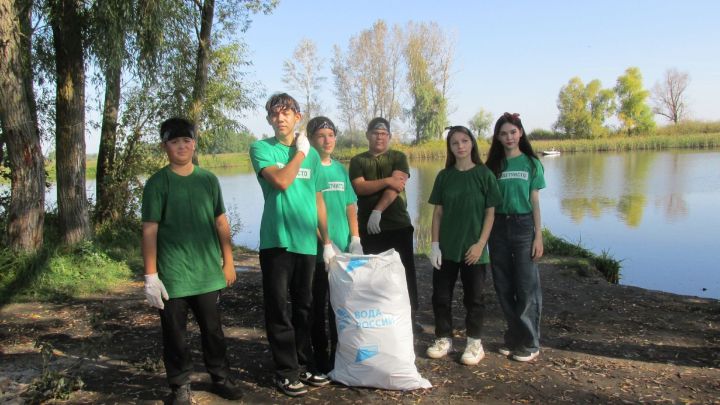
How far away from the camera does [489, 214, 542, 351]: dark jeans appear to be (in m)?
3.42

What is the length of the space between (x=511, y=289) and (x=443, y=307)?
1.62ft

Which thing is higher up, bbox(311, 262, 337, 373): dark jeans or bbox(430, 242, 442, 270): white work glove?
bbox(430, 242, 442, 270): white work glove

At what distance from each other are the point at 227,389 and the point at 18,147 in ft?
14.7

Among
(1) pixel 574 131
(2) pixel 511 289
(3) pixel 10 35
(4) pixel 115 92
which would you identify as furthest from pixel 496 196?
(1) pixel 574 131

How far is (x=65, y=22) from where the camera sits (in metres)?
6.47

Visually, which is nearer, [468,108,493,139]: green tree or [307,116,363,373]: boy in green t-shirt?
[307,116,363,373]: boy in green t-shirt

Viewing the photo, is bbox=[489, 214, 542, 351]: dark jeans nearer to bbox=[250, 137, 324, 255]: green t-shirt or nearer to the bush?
bbox=[250, 137, 324, 255]: green t-shirt

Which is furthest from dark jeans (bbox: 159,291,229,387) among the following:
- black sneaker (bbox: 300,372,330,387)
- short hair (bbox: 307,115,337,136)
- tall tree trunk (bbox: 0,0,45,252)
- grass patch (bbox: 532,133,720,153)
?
grass patch (bbox: 532,133,720,153)

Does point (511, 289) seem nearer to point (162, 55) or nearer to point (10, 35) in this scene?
point (10, 35)

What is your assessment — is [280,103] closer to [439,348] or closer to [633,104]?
[439,348]

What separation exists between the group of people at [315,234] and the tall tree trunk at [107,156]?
593cm

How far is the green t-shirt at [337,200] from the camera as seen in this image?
331 centimetres

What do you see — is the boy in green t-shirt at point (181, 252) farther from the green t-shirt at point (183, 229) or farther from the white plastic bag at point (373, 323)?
the white plastic bag at point (373, 323)

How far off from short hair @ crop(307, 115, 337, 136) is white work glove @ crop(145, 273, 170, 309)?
1364 millimetres
